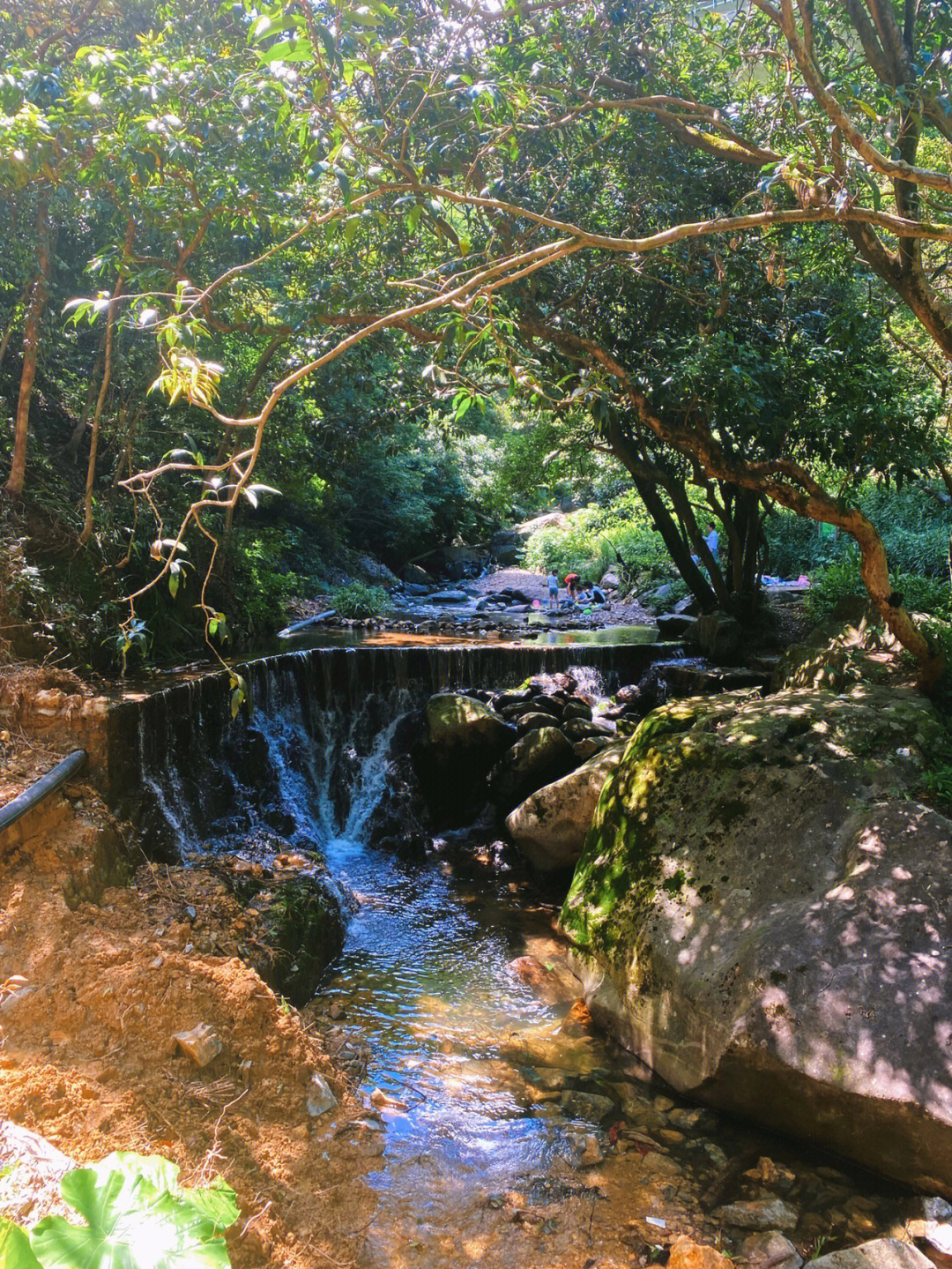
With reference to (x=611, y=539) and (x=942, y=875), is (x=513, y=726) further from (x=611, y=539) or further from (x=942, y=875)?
(x=611, y=539)

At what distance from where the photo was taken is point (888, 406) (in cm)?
739

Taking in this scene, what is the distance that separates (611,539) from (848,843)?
731 inches

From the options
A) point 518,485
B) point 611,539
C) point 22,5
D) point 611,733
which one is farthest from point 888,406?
point 611,539

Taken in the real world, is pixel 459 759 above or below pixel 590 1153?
above

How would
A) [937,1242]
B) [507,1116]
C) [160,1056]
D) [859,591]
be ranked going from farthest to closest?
[859,591] → [507,1116] → [160,1056] → [937,1242]

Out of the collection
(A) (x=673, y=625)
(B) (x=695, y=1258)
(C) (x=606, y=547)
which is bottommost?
(B) (x=695, y=1258)

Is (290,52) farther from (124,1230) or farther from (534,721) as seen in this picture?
(534,721)

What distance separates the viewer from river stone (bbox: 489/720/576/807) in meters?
8.03

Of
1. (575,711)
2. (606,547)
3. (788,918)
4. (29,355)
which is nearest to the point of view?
(788,918)

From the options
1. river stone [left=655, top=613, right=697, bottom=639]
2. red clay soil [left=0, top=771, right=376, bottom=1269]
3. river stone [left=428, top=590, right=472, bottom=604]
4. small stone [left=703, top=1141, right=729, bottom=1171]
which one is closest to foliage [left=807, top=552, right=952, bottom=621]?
river stone [left=655, top=613, right=697, bottom=639]

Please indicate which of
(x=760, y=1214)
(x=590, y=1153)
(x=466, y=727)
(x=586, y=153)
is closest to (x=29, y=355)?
(x=466, y=727)

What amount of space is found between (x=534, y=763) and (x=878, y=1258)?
17.4ft

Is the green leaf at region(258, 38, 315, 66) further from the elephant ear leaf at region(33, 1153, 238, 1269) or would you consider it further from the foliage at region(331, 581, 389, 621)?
the foliage at region(331, 581, 389, 621)

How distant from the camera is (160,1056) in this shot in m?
3.41
